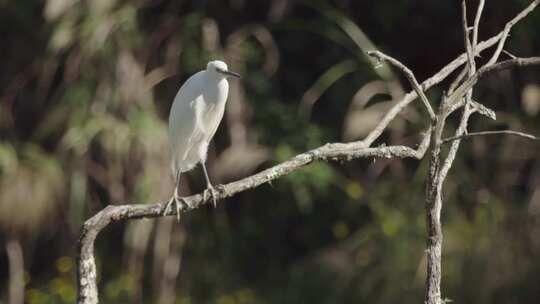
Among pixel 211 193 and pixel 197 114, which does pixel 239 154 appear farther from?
pixel 211 193

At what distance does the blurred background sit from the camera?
13.8 ft

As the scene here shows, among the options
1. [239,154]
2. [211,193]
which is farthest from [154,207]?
[239,154]

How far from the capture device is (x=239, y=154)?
438cm

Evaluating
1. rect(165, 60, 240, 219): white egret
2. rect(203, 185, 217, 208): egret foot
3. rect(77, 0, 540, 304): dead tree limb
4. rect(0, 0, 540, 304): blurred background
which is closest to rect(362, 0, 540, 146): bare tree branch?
rect(77, 0, 540, 304): dead tree limb

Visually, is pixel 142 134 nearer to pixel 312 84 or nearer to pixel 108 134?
pixel 108 134

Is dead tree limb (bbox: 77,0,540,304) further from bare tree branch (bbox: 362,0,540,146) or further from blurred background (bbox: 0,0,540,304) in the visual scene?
blurred background (bbox: 0,0,540,304)

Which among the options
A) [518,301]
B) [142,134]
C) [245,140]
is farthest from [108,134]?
[518,301]

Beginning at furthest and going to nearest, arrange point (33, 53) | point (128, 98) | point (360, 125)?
point (33, 53), point (128, 98), point (360, 125)

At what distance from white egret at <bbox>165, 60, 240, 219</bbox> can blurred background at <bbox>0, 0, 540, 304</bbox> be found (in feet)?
5.48

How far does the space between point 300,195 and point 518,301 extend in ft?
3.36

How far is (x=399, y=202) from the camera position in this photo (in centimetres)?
432

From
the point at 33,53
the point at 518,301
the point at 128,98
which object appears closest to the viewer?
the point at 518,301

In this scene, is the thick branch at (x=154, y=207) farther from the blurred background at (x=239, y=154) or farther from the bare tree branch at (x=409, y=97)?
the blurred background at (x=239, y=154)

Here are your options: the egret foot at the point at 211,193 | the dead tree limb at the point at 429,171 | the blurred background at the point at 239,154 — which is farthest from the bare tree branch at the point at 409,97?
the blurred background at the point at 239,154
